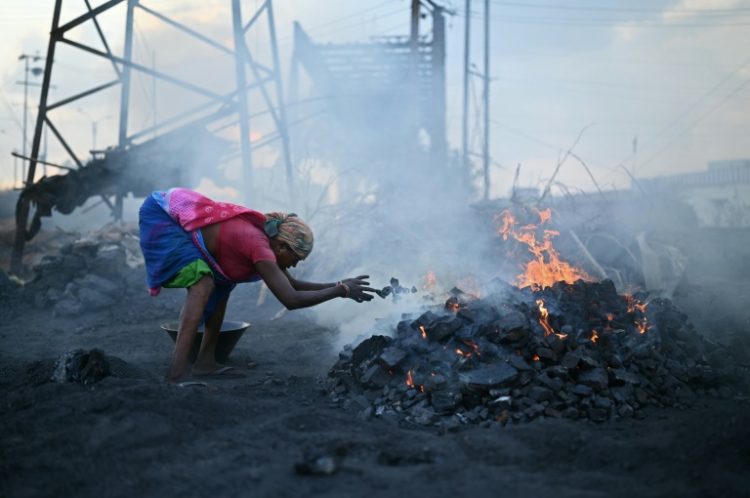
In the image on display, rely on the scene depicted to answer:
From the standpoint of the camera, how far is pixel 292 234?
464 cm

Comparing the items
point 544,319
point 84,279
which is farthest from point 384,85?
point 544,319

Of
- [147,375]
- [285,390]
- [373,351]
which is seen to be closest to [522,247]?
[373,351]

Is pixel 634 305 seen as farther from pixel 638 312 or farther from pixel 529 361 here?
pixel 529 361

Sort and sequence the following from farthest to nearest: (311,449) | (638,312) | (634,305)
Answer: (634,305), (638,312), (311,449)

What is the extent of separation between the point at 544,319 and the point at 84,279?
27.4ft

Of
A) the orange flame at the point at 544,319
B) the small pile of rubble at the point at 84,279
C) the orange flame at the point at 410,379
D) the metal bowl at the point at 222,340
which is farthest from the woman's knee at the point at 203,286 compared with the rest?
the small pile of rubble at the point at 84,279

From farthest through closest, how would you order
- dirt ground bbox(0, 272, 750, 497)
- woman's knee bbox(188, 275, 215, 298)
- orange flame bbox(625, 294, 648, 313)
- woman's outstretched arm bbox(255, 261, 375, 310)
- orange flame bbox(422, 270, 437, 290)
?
orange flame bbox(422, 270, 437, 290) < orange flame bbox(625, 294, 648, 313) < woman's knee bbox(188, 275, 215, 298) < woman's outstretched arm bbox(255, 261, 375, 310) < dirt ground bbox(0, 272, 750, 497)

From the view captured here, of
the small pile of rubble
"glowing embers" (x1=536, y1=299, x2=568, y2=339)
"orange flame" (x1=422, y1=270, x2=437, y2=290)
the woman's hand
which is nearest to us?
the woman's hand

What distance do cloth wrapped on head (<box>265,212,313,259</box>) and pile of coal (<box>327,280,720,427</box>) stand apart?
3.33 ft

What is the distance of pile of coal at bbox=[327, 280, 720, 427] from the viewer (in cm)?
420

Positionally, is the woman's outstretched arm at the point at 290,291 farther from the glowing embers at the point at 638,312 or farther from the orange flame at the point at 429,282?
the orange flame at the point at 429,282

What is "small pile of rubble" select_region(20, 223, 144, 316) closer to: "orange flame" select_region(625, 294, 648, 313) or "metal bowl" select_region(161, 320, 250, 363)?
"metal bowl" select_region(161, 320, 250, 363)

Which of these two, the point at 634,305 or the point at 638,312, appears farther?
the point at 634,305

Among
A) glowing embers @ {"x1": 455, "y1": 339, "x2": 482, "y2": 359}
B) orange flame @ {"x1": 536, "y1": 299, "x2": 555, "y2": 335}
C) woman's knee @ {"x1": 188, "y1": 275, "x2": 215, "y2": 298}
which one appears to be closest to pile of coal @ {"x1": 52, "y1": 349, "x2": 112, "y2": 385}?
woman's knee @ {"x1": 188, "y1": 275, "x2": 215, "y2": 298}
